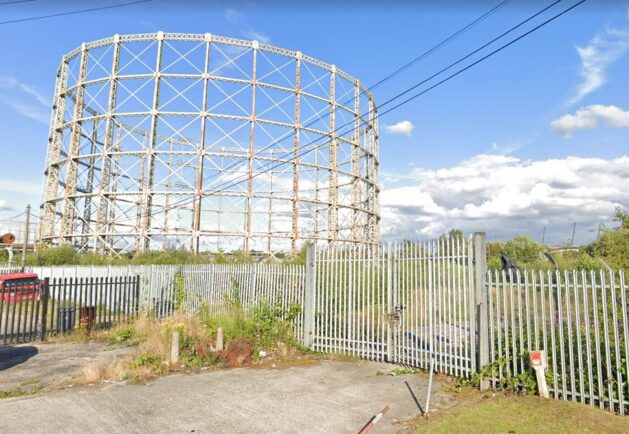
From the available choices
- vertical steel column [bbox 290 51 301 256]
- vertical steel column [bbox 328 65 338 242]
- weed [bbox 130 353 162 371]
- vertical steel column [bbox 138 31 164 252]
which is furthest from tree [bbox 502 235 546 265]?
weed [bbox 130 353 162 371]

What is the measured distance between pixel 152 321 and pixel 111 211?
74.6 ft

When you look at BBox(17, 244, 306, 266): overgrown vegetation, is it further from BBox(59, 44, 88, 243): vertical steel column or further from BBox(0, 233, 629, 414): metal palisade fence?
BBox(0, 233, 629, 414): metal palisade fence

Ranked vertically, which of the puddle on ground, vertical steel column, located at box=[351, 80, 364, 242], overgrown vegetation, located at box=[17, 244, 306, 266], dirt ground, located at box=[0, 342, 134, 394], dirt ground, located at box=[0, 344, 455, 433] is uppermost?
vertical steel column, located at box=[351, 80, 364, 242]

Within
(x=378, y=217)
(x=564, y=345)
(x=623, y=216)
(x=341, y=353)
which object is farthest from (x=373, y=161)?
(x=564, y=345)

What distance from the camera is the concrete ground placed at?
5.23m

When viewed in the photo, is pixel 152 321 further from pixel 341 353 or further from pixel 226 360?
pixel 341 353

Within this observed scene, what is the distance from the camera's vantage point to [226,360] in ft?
28.0

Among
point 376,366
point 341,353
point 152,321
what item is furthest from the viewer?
point 152,321

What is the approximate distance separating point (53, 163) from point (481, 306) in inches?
1419

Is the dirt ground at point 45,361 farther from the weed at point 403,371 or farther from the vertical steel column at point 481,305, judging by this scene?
the vertical steel column at point 481,305

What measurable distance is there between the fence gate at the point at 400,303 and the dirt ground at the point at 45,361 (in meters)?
5.01

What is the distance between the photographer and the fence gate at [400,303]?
7.26 metres

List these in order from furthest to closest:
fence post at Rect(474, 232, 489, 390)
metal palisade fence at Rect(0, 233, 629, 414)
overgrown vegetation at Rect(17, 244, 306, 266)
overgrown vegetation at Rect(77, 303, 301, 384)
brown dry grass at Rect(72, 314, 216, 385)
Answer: overgrown vegetation at Rect(17, 244, 306, 266) → overgrown vegetation at Rect(77, 303, 301, 384) → brown dry grass at Rect(72, 314, 216, 385) → fence post at Rect(474, 232, 489, 390) → metal palisade fence at Rect(0, 233, 629, 414)

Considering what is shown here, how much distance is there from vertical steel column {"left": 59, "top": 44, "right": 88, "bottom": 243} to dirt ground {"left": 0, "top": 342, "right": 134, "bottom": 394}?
75.1 ft
